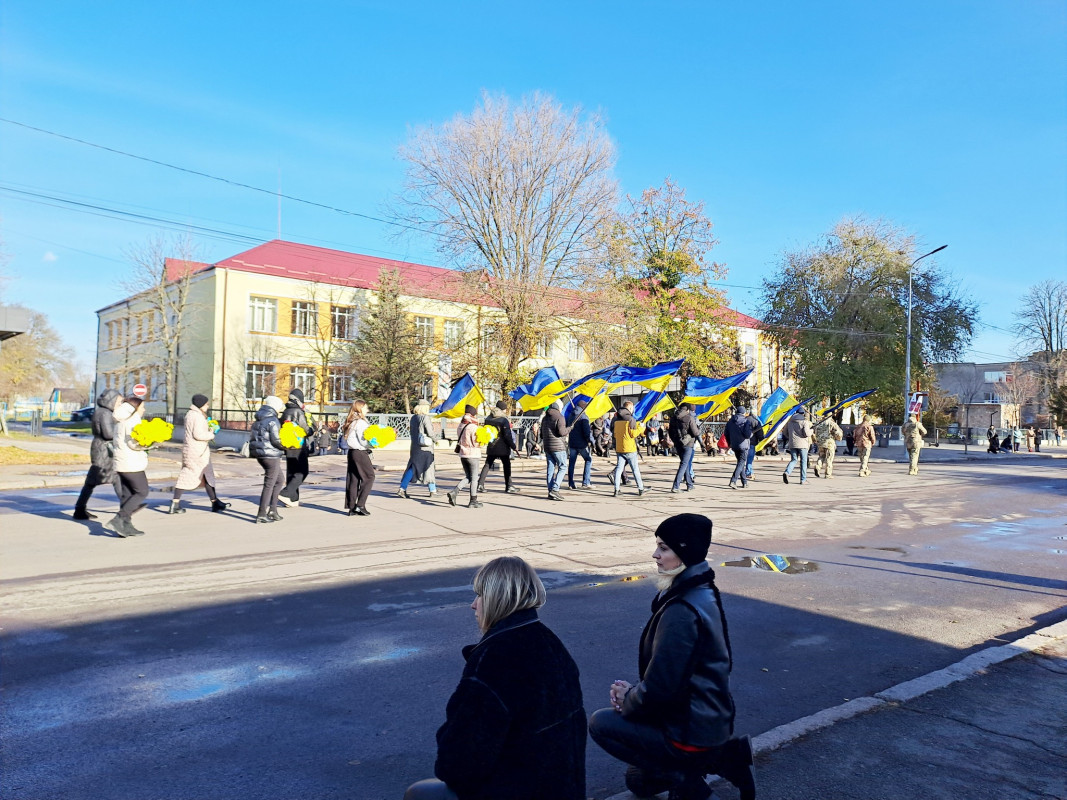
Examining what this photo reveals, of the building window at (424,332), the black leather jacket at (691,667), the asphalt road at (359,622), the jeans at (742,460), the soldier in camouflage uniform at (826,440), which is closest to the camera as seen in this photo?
the black leather jacket at (691,667)

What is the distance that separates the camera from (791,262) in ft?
150

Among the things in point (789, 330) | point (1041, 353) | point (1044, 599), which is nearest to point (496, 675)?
point (1044, 599)

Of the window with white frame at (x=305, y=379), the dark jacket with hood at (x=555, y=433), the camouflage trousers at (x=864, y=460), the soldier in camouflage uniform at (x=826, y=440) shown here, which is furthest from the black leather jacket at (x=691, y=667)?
the window with white frame at (x=305, y=379)

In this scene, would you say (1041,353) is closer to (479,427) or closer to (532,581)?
(479,427)

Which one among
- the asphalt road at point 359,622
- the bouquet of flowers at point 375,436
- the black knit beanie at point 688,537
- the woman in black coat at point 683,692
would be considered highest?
the bouquet of flowers at point 375,436

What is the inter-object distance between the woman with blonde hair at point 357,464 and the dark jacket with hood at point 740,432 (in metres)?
9.48

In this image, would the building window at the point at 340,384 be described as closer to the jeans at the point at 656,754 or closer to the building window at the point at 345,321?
the building window at the point at 345,321

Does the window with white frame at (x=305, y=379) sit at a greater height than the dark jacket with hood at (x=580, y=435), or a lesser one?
greater

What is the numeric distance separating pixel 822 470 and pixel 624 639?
20208mm

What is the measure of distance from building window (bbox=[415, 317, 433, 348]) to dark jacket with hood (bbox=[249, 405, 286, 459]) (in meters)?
26.4

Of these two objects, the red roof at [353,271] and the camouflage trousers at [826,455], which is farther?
the red roof at [353,271]

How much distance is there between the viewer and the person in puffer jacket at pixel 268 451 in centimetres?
1118

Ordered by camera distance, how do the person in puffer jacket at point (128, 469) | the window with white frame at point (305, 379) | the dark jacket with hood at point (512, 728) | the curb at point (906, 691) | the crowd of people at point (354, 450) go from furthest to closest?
the window with white frame at point (305, 379), the crowd of people at point (354, 450), the person in puffer jacket at point (128, 469), the curb at point (906, 691), the dark jacket with hood at point (512, 728)

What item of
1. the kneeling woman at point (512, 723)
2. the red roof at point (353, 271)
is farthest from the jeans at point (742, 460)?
the kneeling woman at point (512, 723)
